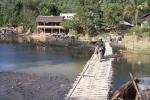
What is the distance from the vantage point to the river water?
3338 cm

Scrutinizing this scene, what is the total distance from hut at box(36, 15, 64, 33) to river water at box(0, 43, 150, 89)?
841 inches

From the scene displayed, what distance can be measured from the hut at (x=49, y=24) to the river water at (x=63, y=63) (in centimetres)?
2136

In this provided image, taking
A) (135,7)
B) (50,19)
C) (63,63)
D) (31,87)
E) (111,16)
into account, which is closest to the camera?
(31,87)

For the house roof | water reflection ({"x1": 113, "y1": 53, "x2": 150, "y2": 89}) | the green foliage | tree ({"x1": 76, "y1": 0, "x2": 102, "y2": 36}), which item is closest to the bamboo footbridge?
water reflection ({"x1": 113, "y1": 53, "x2": 150, "y2": 89})

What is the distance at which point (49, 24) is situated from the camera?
74.6 m

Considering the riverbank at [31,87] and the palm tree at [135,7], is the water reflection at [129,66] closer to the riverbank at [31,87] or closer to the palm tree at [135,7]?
the riverbank at [31,87]

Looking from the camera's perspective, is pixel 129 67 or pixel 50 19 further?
pixel 50 19

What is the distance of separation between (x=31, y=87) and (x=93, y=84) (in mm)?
7394

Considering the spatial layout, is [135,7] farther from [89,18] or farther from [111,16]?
[89,18]

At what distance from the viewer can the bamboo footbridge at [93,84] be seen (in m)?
17.9

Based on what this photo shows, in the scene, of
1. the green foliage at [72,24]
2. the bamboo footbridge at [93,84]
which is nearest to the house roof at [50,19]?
the green foliage at [72,24]

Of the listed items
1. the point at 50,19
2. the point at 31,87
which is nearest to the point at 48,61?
the point at 31,87

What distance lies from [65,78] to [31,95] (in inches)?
250

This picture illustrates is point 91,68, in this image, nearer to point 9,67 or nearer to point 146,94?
point 146,94
